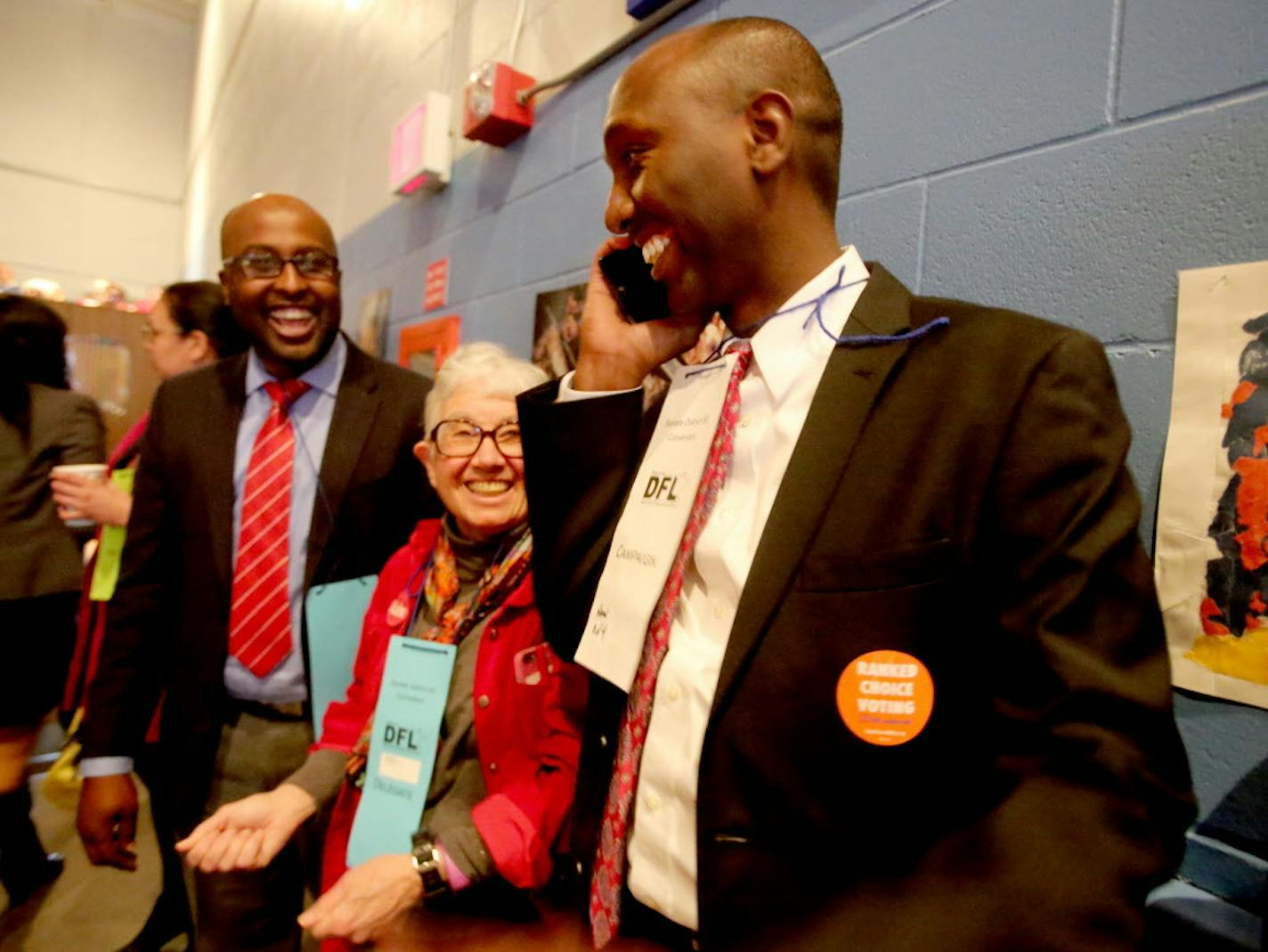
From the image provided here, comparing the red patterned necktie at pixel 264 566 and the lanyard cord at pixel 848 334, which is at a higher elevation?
the lanyard cord at pixel 848 334

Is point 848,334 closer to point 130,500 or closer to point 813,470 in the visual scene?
point 813,470

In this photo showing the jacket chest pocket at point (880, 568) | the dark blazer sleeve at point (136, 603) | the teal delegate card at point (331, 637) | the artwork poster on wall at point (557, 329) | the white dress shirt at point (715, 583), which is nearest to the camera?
the jacket chest pocket at point (880, 568)

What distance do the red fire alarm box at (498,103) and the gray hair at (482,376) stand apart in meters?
0.93

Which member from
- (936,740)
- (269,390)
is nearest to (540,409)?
(936,740)

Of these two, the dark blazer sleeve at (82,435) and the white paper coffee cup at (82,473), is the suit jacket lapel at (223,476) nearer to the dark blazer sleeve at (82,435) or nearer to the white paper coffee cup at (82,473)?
the white paper coffee cup at (82,473)

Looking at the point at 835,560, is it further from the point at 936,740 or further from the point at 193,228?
the point at 193,228

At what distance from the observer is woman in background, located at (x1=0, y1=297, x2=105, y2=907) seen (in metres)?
2.03

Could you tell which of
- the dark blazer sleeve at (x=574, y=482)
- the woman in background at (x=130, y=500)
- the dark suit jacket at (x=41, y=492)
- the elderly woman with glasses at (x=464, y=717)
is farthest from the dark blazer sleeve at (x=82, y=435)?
the dark blazer sleeve at (x=574, y=482)

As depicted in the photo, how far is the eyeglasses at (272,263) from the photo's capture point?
1.63m

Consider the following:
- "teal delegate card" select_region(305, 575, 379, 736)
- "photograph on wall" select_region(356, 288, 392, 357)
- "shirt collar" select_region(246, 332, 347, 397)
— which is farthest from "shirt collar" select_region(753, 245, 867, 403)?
"photograph on wall" select_region(356, 288, 392, 357)

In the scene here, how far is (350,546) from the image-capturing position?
1552 millimetres

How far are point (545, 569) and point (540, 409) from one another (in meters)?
0.20

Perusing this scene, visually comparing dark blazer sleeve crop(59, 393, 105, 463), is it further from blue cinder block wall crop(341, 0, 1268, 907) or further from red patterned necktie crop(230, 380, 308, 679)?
blue cinder block wall crop(341, 0, 1268, 907)

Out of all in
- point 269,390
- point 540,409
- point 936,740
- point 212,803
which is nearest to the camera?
point 936,740
